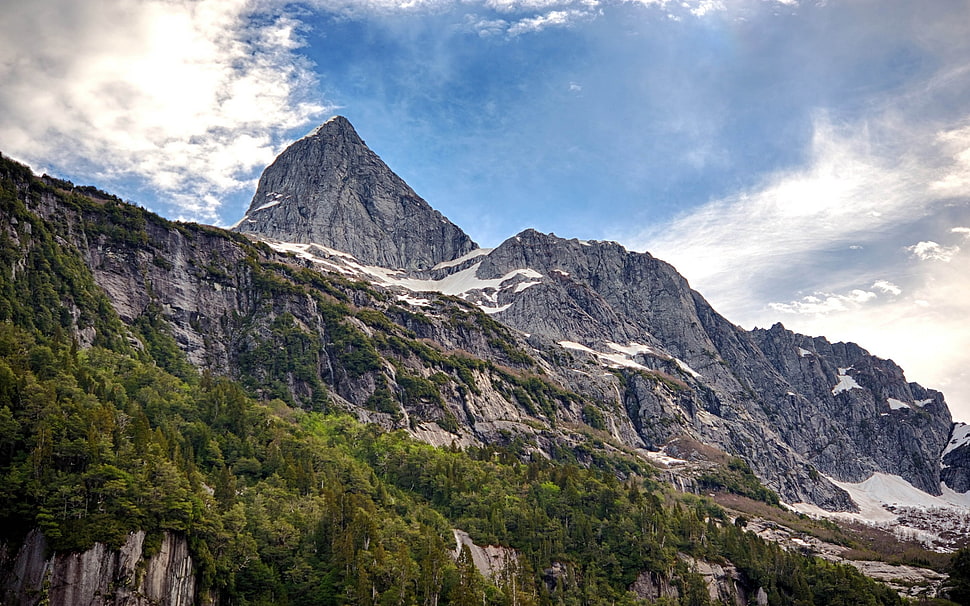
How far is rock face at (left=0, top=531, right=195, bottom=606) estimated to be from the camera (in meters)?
63.8

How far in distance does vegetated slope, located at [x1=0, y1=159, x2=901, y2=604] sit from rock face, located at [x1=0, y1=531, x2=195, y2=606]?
36cm

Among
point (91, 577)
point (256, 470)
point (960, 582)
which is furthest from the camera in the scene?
point (960, 582)

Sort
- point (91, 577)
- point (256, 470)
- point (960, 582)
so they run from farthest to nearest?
point (960, 582) → point (256, 470) → point (91, 577)

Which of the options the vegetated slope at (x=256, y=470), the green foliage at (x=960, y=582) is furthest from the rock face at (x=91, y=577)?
the green foliage at (x=960, y=582)

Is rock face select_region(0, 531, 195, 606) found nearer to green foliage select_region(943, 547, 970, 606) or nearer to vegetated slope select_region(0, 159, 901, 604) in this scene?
vegetated slope select_region(0, 159, 901, 604)

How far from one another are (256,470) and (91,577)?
42097 mm

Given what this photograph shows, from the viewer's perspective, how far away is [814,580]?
4747 inches

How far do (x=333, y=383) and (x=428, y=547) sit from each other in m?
94.2

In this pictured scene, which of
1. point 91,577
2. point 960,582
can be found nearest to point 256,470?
point 91,577

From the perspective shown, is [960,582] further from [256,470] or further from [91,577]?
[91,577]

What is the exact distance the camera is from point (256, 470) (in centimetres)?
10756

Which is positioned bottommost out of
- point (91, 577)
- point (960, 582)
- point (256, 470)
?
point (960, 582)

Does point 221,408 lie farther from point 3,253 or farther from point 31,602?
point 31,602

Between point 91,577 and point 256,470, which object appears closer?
point 91,577
